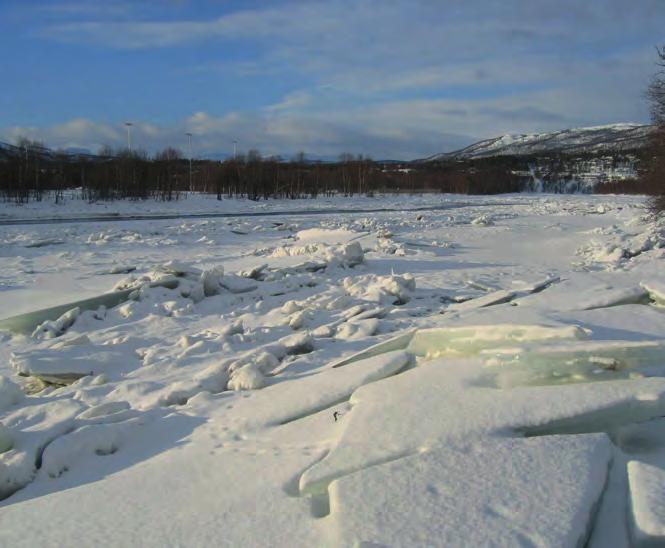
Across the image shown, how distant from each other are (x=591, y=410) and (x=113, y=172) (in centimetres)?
4505

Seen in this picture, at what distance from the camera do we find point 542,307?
6184 mm

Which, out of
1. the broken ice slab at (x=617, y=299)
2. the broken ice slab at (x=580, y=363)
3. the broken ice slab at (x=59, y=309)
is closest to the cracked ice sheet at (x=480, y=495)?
the broken ice slab at (x=580, y=363)

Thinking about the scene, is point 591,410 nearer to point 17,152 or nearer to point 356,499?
point 356,499

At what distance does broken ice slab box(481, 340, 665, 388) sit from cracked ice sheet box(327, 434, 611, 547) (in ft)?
3.03

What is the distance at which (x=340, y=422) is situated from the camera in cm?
376

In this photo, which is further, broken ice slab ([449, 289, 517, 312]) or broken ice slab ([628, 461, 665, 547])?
broken ice slab ([449, 289, 517, 312])

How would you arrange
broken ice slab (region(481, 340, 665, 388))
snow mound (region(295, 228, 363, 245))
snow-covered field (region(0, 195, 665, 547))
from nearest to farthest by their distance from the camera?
snow-covered field (region(0, 195, 665, 547)), broken ice slab (region(481, 340, 665, 388)), snow mound (region(295, 228, 363, 245))

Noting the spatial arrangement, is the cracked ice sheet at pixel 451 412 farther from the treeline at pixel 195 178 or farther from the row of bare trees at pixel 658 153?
the treeline at pixel 195 178

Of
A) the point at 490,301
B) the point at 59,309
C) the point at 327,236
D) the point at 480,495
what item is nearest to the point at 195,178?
the point at 327,236

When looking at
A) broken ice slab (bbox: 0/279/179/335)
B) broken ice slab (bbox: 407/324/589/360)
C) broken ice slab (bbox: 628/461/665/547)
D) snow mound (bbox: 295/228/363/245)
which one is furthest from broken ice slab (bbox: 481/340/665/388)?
snow mound (bbox: 295/228/363/245)

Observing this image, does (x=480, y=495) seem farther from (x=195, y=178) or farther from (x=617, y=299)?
(x=195, y=178)

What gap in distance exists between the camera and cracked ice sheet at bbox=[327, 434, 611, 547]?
2443mm

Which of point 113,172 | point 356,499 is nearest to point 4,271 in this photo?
point 356,499

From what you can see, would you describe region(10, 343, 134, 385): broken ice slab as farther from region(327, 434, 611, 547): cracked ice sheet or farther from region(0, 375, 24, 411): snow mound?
region(327, 434, 611, 547): cracked ice sheet
